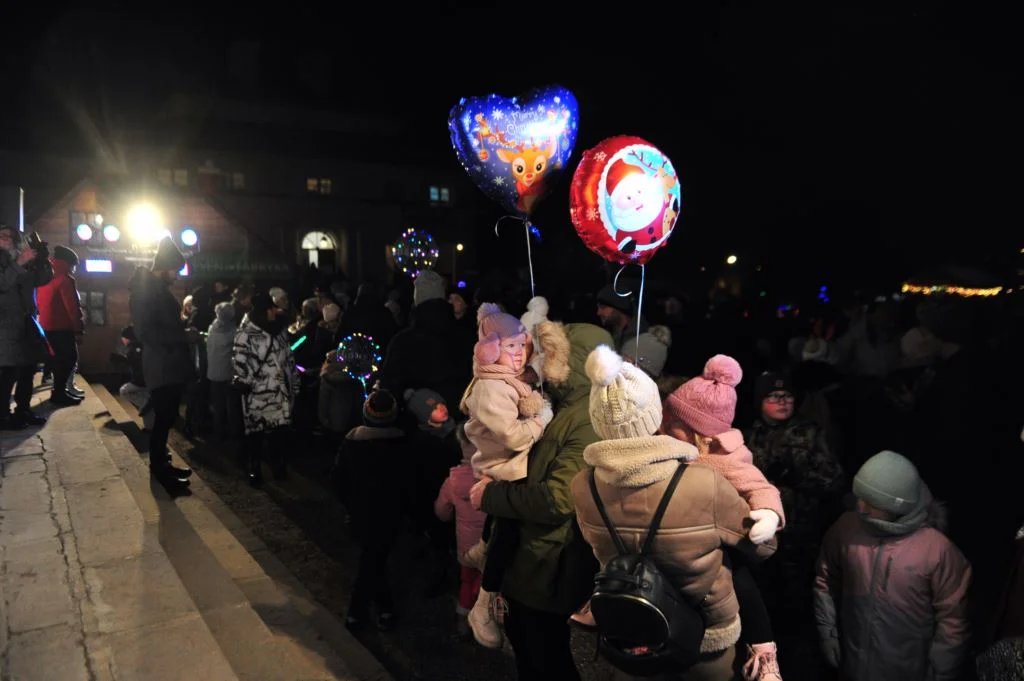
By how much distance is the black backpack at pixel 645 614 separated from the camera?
2.13 metres

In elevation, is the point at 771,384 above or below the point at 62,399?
above

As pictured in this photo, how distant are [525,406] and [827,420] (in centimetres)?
322

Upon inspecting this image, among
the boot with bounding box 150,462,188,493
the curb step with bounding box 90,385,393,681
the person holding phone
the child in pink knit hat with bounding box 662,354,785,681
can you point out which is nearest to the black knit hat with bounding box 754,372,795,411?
the child in pink knit hat with bounding box 662,354,785,681

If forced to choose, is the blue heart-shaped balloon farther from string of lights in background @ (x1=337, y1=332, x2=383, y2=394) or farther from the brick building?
the brick building

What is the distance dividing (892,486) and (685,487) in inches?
48.0

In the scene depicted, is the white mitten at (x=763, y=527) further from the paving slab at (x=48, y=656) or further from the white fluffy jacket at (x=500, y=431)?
the paving slab at (x=48, y=656)

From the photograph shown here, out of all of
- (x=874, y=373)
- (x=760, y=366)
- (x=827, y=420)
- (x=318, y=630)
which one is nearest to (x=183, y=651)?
(x=318, y=630)

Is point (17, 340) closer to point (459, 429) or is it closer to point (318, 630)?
point (318, 630)

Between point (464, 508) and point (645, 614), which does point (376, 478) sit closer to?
point (464, 508)

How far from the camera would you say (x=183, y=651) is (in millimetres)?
3006

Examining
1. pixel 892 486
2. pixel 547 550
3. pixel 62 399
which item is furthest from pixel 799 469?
pixel 62 399

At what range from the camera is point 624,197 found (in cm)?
436

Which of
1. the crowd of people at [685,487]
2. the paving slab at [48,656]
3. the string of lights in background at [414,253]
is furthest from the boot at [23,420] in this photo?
the paving slab at [48,656]

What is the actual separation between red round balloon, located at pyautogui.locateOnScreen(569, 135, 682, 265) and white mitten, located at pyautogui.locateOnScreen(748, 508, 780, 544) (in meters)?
2.42
